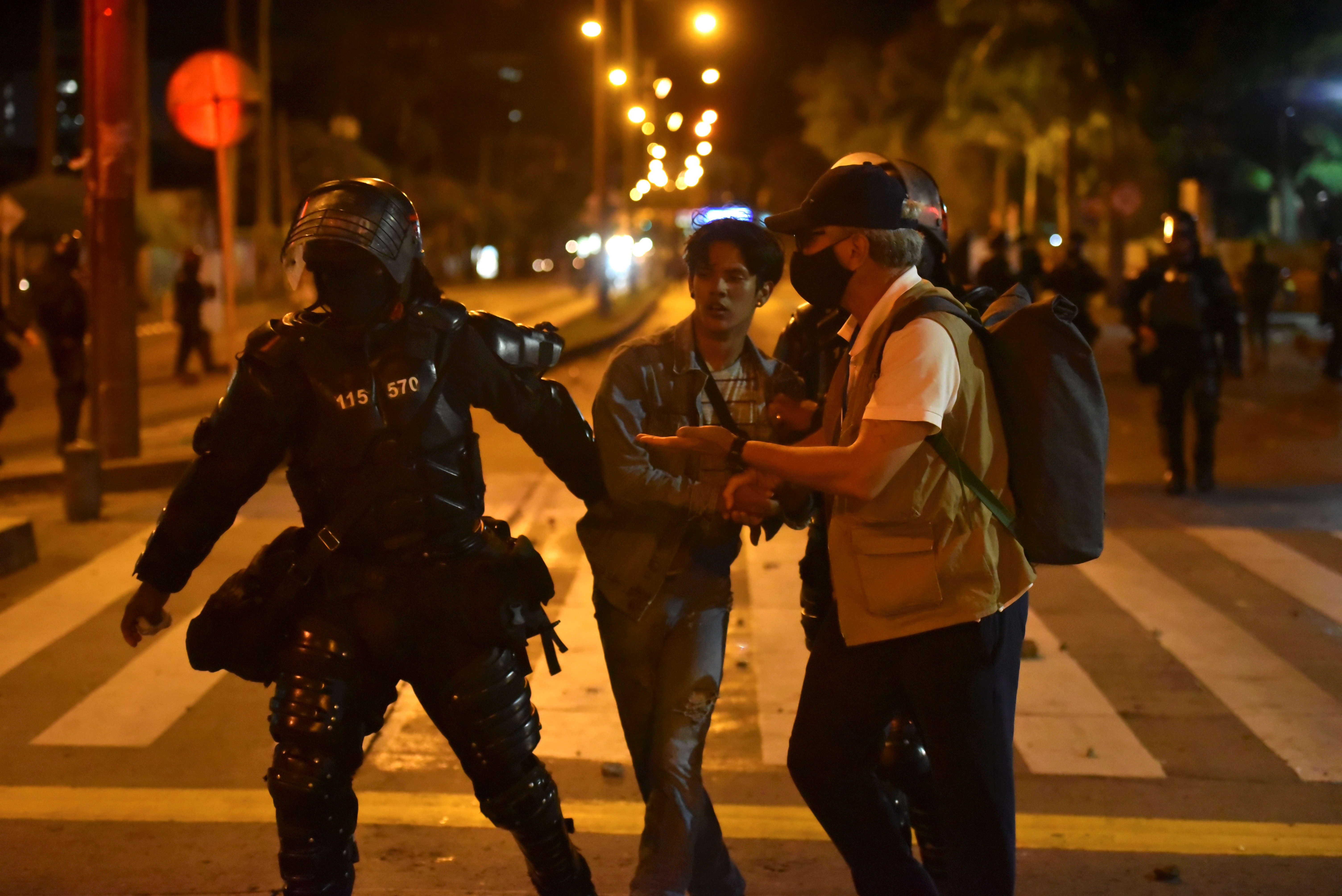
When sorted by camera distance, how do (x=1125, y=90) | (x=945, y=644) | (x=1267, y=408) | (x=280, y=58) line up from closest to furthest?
(x=945, y=644)
(x=1267, y=408)
(x=1125, y=90)
(x=280, y=58)

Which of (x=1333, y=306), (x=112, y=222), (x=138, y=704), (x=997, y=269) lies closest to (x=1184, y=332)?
(x=997, y=269)

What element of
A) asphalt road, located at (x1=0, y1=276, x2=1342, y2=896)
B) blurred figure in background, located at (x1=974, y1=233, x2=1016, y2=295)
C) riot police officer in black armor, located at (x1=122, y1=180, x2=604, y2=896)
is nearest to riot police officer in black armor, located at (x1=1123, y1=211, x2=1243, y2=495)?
blurred figure in background, located at (x1=974, y1=233, x2=1016, y2=295)

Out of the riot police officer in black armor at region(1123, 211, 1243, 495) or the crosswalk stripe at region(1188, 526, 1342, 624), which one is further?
the riot police officer in black armor at region(1123, 211, 1243, 495)

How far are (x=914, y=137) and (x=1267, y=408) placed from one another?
45165mm

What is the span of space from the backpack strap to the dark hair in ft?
2.64

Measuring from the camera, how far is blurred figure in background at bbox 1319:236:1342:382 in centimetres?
1823

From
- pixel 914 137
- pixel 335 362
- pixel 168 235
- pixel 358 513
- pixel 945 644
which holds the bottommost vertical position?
pixel 945 644

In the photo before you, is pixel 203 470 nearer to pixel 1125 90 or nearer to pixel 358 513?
pixel 358 513

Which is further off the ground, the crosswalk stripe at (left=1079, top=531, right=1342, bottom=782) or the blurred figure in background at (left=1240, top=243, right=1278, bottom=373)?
the blurred figure in background at (left=1240, top=243, right=1278, bottom=373)

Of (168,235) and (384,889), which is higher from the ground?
(168,235)

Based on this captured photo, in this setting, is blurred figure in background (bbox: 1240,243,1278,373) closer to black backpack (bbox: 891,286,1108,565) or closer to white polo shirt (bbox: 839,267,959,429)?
black backpack (bbox: 891,286,1108,565)

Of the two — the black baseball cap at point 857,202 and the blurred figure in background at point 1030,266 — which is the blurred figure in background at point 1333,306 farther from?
the black baseball cap at point 857,202

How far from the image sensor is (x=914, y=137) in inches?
2349

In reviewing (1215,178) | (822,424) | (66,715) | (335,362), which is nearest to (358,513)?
(335,362)
